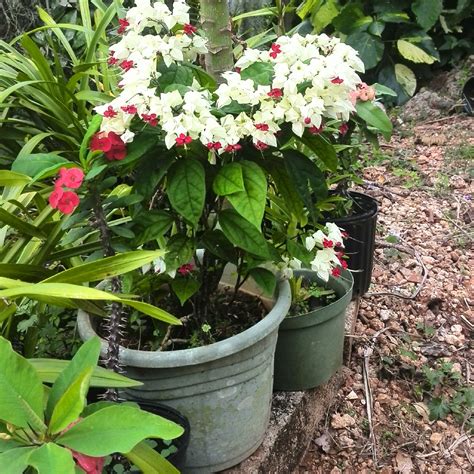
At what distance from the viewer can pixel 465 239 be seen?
262cm

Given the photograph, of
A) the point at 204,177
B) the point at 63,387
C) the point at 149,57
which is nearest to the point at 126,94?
the point at 149,57

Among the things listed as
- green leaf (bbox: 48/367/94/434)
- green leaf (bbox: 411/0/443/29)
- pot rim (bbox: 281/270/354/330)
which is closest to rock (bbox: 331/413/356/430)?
pot rim (bbox: 281/270/354/330)

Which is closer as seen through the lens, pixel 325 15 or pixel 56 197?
pixel 56 197

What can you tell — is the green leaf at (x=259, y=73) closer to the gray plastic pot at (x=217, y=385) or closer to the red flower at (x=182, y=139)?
the red flower at (x=182, y=139)

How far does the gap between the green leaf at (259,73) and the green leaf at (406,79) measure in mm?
3297

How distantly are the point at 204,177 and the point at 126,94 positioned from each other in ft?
0.62

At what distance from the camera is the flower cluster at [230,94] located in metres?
0.99

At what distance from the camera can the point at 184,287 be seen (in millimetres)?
1195

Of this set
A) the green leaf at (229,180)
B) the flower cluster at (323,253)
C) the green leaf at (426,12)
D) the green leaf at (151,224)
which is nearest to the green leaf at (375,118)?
the flower cluster at (323,253)

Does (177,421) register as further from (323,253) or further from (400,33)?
(400,33)

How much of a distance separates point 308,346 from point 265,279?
0.42m

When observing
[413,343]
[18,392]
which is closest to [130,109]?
[18,392]

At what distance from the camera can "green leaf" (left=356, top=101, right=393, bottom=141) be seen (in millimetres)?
1243

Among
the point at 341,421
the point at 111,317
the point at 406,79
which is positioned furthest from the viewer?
the point at 406,79
